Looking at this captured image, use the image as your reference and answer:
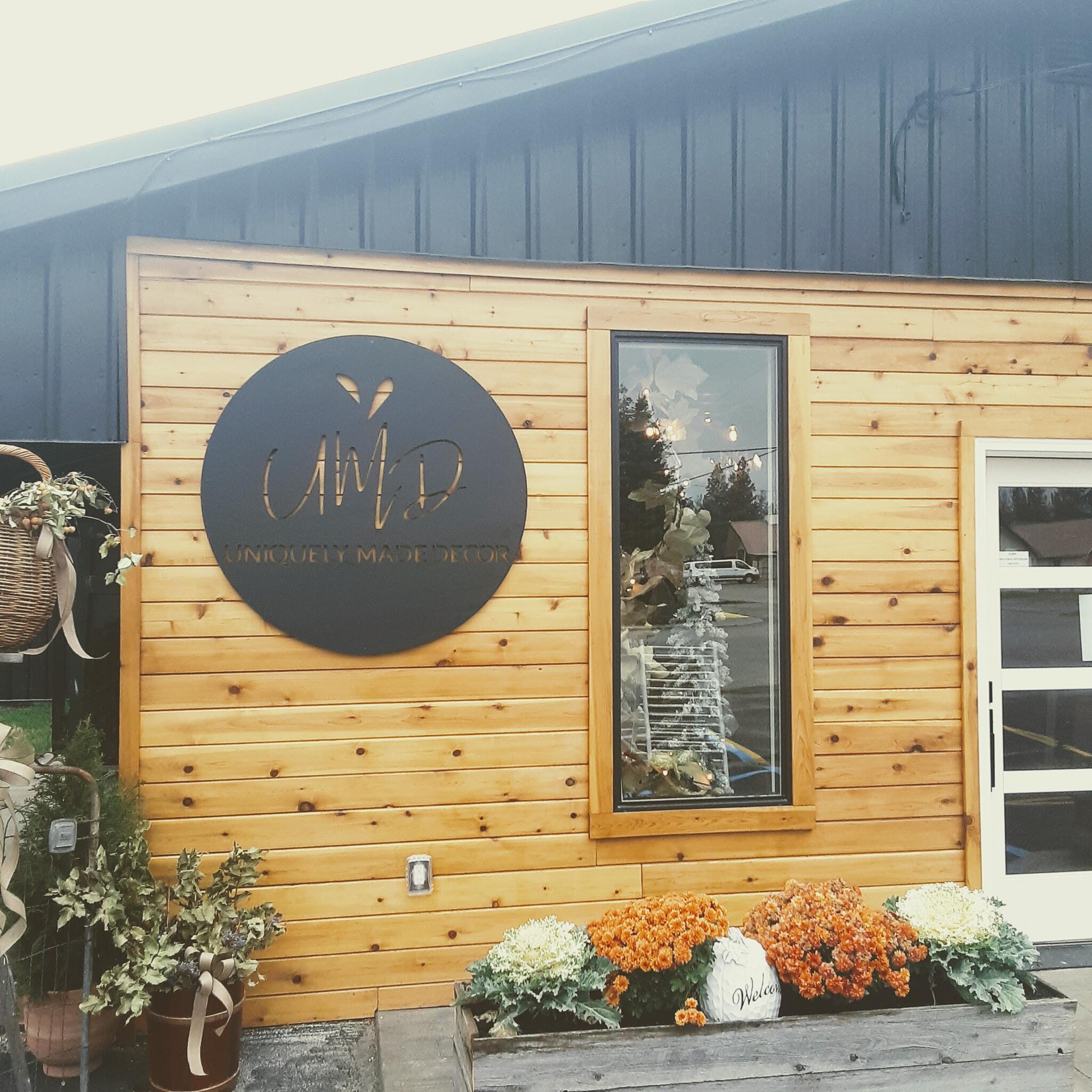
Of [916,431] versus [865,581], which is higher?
[916,431]

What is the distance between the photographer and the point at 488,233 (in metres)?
3.67

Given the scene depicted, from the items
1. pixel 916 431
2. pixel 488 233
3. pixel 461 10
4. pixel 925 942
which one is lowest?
pixel 925 942

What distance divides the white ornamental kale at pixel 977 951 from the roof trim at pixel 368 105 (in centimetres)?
320

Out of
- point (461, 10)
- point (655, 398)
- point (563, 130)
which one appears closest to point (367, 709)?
point (655, 398)

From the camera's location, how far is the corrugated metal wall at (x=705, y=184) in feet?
11.1

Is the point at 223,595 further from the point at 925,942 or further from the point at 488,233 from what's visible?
the point at 925,942

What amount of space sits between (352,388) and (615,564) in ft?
4.08

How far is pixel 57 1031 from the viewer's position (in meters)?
3.08

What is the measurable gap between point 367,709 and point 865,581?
212 centimetres

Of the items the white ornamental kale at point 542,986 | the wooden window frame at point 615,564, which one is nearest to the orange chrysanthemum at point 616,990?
the white ornamental kale at point 542,986

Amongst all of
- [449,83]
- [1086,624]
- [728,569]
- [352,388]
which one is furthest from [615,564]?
[1086,624]

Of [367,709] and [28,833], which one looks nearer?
[28,833]

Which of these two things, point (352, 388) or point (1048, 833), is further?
point (1048, 833)

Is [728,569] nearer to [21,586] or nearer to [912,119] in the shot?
[912,119]
